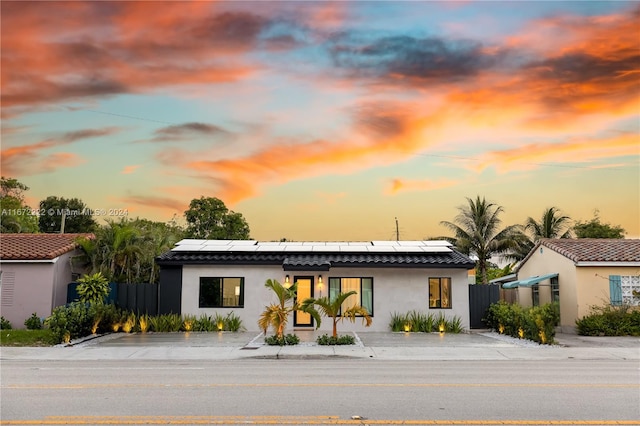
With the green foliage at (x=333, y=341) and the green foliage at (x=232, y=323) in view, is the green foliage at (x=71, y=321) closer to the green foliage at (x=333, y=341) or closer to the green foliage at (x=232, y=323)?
the green foliage at (x=232, y=323)

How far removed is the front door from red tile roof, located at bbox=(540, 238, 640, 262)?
1138 centimetres

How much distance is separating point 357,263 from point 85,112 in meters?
13.8

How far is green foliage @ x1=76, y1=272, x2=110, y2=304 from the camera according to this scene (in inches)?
936

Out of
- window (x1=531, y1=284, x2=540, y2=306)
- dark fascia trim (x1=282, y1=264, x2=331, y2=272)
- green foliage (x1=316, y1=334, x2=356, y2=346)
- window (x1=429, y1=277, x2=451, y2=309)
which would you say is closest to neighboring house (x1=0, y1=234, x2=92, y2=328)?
dark fascia trim (x1=282, y1=264, x2=331, y2=272)

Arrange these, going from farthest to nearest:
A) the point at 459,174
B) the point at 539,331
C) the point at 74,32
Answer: the point at 459,174 → the point at 74,32 → the point at 539,331

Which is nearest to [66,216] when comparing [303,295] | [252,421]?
[303,295]

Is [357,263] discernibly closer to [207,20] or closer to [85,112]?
[207,20]

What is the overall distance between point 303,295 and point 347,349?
8.01 metres

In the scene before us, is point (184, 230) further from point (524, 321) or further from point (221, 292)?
point (524, 321)

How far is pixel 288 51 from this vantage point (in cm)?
2559

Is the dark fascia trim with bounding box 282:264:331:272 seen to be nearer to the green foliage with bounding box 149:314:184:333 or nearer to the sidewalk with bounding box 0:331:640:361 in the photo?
the sidewalk with bounding box 0:331:640:361

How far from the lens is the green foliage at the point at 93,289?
2377cm

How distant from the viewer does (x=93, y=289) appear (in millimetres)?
23781

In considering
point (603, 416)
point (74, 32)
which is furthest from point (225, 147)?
point (603, 416)
